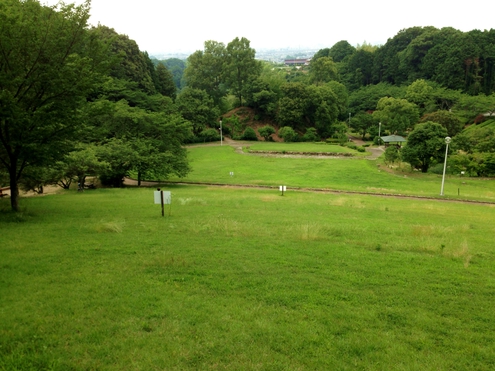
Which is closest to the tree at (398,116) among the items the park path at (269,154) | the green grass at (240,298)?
the park path at (269,154)

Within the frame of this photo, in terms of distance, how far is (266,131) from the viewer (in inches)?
2331

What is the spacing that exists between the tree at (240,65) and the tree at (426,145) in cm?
3668

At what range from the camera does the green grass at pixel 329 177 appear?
86.1ft

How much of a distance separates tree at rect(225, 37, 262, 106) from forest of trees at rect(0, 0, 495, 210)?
195mm

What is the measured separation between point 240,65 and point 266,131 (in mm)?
15296

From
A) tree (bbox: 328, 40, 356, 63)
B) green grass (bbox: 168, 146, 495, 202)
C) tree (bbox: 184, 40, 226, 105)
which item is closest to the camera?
green grass (bbox: 168, 146, 495, 202)

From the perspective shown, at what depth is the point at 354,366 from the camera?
4.44 meters

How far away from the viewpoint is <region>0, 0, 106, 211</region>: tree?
405 inches

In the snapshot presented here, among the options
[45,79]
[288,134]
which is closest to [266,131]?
[288,134]

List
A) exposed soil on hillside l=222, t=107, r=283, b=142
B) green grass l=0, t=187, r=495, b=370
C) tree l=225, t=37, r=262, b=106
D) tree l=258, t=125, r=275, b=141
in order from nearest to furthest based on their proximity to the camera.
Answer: green grass l=0, t=187, r=495, b=370, tree l=258, t=125, r=275, b=141, exposed soil on hillside l=222, t=107, r=283, b=142, tree l=225, t=37, r=262, b=106

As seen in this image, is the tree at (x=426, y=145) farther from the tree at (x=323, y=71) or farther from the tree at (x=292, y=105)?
the tree at (x=323, y=71)

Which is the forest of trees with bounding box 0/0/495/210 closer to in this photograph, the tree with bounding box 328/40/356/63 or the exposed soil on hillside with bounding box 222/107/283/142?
the tree with bounding box 328/40/356/63

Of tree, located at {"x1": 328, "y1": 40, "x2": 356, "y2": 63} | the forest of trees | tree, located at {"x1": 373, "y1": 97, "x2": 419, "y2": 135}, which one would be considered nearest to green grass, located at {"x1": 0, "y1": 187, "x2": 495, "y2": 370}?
the forest of trees

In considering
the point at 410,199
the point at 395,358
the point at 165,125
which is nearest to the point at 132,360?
the point at 395,358
